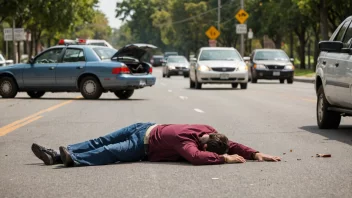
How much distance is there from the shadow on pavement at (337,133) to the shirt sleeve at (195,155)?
11.4 ft

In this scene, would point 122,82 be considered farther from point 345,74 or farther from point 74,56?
point 345,74

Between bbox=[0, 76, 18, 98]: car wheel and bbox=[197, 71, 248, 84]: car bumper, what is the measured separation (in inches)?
360

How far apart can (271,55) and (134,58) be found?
1791 cm

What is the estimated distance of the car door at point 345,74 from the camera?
43.2 ft

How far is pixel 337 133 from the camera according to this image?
13.8m

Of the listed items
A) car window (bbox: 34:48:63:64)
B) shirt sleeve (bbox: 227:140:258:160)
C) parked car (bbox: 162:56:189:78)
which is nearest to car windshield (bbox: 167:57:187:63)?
parked car (bbox: 162:56:189:78)

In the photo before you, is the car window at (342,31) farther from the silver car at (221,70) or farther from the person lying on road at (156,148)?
the silver car at (221,70)

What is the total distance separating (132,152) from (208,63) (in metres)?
24.1

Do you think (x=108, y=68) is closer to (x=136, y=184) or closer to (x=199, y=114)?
(x=199, y=114)

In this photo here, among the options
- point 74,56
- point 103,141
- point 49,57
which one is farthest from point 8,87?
point 103,141

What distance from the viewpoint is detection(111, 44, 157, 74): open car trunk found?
83.1ft

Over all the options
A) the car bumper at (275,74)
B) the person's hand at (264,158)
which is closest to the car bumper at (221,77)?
the car bumper at (275,74)

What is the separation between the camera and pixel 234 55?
34.4 meters

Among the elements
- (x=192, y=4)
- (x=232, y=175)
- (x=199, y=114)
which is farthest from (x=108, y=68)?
(x=192, y=4)
